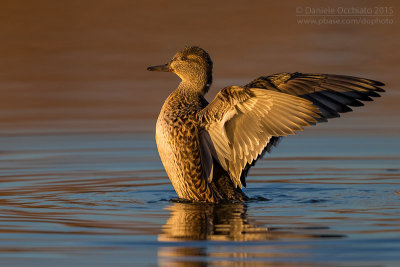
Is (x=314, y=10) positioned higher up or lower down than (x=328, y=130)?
higher up

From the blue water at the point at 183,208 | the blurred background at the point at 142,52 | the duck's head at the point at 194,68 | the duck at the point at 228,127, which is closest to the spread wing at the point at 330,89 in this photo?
the duck at the point at 228,127

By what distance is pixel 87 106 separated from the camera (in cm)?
1422

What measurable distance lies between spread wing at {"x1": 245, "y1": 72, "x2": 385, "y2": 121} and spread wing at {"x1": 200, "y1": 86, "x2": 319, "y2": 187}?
2.04 ft

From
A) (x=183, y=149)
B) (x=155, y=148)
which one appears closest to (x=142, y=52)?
(x=155, y=148)

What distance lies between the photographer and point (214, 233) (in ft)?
23.8

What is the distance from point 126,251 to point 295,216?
1.69 metres

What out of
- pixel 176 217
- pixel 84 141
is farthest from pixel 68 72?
pixel 176 217

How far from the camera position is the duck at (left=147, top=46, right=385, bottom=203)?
26.8ft

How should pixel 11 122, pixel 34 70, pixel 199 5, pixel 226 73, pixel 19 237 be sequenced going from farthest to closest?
pixel 199 5, pixel 34 70, pixel 226 73, pixel 11 122, pixel 19 237

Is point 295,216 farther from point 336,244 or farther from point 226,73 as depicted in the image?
point 226,73

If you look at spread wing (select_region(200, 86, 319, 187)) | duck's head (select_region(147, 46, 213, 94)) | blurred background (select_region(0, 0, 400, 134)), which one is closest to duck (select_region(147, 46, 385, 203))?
spread wing (select_region(200, 86, 319, 187))

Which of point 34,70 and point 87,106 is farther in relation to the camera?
point 34,70

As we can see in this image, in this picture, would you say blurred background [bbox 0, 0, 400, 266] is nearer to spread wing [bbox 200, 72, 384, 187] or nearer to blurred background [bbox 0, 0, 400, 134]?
blurred background [bbox 0, 0, 400, 134]

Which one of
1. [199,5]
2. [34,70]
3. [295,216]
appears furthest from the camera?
[199,5]
